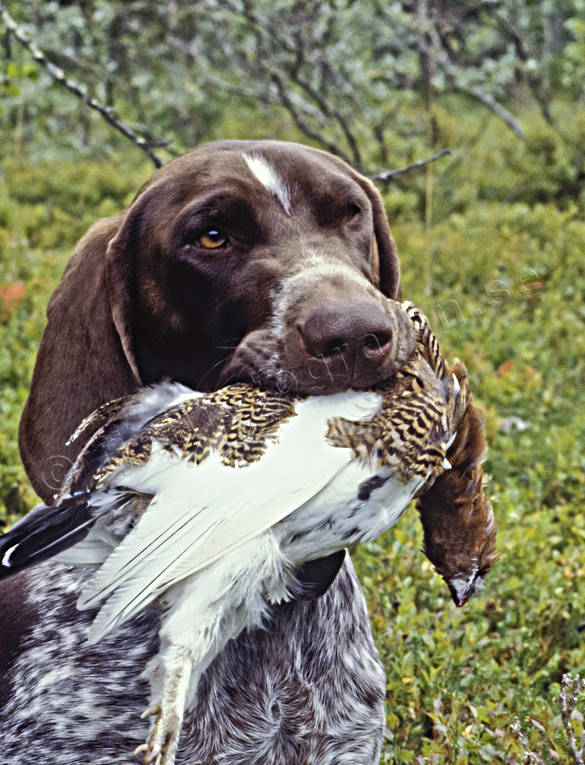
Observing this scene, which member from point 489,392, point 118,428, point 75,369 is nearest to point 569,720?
point 118,428

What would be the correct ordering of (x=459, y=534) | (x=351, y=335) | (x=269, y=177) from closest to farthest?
(x=351, y=335)
(x=459, y=534)
(x=269, y=177)

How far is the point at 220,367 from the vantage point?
2.55 meters

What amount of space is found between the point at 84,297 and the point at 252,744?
1.23 m

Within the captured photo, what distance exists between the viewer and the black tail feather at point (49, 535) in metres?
2.09

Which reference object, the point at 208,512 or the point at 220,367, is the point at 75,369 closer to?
the point at 220,367

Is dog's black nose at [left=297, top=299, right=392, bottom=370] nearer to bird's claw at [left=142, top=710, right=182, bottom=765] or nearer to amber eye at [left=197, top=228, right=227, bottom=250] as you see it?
amber eye at [left=197, top=228, right=227, bottom=250]

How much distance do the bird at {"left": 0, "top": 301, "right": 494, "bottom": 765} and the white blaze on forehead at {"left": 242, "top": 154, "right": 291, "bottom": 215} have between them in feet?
2.37

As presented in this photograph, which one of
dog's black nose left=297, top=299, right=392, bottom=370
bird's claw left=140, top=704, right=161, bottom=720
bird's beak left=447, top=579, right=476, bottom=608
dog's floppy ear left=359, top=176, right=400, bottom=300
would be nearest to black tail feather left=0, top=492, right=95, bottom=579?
bird's claw left=140, top=704, right=161, bottom=720

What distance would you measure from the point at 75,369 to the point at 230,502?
3.35 ft

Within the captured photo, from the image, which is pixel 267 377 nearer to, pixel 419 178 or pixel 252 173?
pixel 252 173

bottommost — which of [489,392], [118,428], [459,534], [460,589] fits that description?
[489,392]

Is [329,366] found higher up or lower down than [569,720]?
higher up

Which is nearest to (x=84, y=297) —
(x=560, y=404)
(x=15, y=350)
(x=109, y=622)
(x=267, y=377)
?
(x=267, y=377)

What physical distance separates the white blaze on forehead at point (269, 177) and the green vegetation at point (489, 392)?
49 cm
